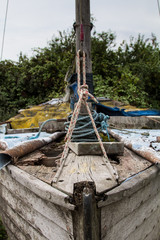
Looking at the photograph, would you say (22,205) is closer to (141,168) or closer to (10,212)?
(10,212)

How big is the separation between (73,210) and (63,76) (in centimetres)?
900

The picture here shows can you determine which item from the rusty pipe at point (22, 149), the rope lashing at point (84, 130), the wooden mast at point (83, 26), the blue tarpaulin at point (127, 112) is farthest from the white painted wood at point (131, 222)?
the blue tarpaulin at point (127, 112)

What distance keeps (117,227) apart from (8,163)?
3.39 feet

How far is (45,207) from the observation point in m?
1.16

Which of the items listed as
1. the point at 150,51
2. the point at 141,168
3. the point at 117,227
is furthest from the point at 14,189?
the point at 150,51

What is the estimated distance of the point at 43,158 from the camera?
178 cm

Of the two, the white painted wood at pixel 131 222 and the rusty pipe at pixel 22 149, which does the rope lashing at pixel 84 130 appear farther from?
the white painted wood at pixel 131 222

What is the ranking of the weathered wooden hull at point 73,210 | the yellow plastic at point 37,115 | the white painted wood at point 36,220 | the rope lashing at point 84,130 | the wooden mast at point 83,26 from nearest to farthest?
the weathered wooden hull at point 73,210 < the white painted wood at point 36,220 < the rope lashing at point 84,130 < the wooden mast at point 83,26 < the yellow plastic at point 37,115

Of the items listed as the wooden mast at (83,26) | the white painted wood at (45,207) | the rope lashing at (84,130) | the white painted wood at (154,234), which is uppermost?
the wooden mast at (83,26)

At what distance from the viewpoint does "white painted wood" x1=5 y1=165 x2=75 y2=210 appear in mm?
942

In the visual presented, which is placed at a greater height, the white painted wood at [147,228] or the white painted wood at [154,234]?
the white painted wood at [147,228]

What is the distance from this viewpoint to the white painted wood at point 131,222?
43.0 inches

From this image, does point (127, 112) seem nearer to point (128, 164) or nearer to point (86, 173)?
point (128, 164)

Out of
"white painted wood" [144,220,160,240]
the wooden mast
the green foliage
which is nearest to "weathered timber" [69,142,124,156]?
"white painted wood" [144,220,160,240]
